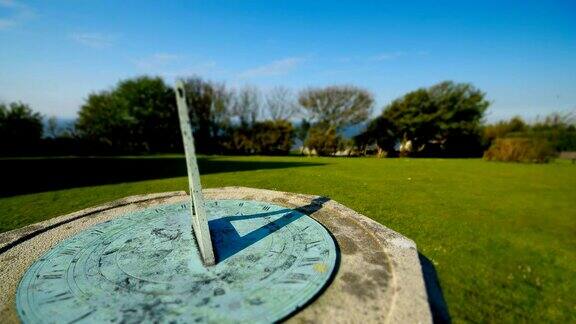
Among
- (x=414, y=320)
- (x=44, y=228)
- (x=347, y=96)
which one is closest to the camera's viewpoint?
(x=414, y=320)

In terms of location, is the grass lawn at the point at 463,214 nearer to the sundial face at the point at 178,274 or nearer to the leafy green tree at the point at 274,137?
the sundial face at the point at 178,274

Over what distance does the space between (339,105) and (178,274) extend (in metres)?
32.4

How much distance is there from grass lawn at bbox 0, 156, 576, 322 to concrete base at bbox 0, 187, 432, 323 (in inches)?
34.0

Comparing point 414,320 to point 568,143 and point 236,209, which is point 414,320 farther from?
point 568,143

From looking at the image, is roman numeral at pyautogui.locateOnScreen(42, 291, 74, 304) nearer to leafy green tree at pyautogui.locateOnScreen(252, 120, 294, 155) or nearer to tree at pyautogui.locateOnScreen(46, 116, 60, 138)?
leafy green tree at pyautogui.locateOnScreen(252, 120, 294, 155)

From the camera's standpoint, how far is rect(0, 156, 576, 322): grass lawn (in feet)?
10.7

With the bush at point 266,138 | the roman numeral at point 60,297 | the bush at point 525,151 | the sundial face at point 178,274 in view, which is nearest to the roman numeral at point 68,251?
the sundial face at point 178,274

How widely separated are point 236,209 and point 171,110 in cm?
2628

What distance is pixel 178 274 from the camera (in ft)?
8.99

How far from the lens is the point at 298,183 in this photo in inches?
352

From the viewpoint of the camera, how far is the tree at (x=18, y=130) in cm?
2167

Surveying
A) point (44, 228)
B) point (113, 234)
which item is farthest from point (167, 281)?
point (44, 228)

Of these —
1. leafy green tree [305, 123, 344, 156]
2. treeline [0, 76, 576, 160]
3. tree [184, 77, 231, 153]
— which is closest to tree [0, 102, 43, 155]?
treeline [0, 76, 576, 160]

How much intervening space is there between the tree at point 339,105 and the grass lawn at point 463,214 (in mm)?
22526
